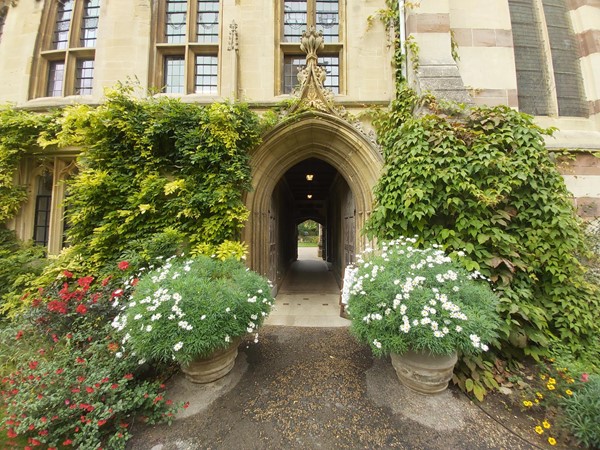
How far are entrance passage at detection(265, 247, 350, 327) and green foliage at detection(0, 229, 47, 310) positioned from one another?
460cm

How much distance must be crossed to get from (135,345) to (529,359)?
4.48 metres

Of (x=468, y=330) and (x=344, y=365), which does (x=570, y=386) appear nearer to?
(x=468, y=330)

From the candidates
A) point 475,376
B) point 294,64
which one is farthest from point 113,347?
point 294,64

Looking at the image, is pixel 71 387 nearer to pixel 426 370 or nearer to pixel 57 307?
pixel 57 307

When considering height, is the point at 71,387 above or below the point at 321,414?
above

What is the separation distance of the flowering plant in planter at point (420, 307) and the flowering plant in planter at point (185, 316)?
1227mm

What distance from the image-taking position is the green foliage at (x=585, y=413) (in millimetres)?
1752

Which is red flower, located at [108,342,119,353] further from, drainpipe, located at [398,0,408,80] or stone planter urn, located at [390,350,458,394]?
drainpipe, located at [398,0,408,80]

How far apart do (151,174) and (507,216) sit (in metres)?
5.55

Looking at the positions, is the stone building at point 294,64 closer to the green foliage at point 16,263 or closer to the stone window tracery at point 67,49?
the stone window tracery at point 67,49

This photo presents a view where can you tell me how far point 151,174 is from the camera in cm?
412

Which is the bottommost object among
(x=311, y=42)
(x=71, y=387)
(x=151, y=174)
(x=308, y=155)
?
(x=71, y=387)

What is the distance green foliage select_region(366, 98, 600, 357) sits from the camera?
278cm

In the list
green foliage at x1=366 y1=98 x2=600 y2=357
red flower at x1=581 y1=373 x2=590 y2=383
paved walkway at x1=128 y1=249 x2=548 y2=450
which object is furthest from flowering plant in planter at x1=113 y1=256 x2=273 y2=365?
red flower at x1=581 y1=373 x2=590 y2=383
